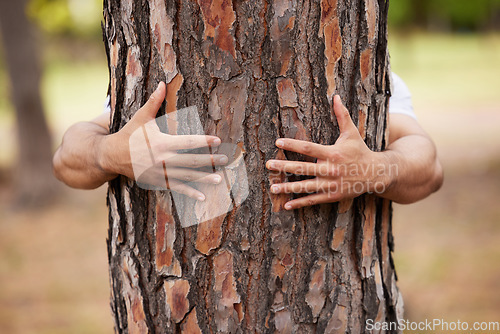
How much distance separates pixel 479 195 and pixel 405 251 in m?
2.12

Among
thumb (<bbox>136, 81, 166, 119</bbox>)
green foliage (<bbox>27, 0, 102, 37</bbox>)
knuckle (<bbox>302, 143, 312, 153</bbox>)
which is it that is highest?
green foliage (<bbox>27, 0, 102, 37</bbox>)

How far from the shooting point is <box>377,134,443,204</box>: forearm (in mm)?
1635

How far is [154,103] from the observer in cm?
152

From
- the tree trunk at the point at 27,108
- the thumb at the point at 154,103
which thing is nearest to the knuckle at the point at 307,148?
the thumb at the point at 154,103

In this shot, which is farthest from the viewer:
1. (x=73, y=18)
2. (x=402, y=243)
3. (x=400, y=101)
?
(x=73, y=18)

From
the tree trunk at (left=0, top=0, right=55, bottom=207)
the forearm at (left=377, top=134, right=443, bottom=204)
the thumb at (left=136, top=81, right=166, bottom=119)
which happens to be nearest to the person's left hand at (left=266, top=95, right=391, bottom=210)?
the forearm at (left=377, top=134, right=443, bottom=204)

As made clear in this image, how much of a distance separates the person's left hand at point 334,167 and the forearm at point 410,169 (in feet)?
0.36

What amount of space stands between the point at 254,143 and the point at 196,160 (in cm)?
18

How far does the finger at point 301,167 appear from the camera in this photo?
1.49 meters

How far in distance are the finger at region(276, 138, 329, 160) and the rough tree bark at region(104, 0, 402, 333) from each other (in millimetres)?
46

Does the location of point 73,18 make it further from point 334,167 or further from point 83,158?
point 334,167

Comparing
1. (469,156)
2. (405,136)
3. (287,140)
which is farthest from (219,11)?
(469,156)

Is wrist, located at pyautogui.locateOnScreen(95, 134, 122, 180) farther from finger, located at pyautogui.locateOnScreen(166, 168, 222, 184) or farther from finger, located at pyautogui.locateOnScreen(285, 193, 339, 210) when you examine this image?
finger, located at pyautogui.locateOnScreen(285, 193, 339, 210)

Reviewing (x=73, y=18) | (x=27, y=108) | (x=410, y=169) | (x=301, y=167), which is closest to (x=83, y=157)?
(x=301, y=167)
